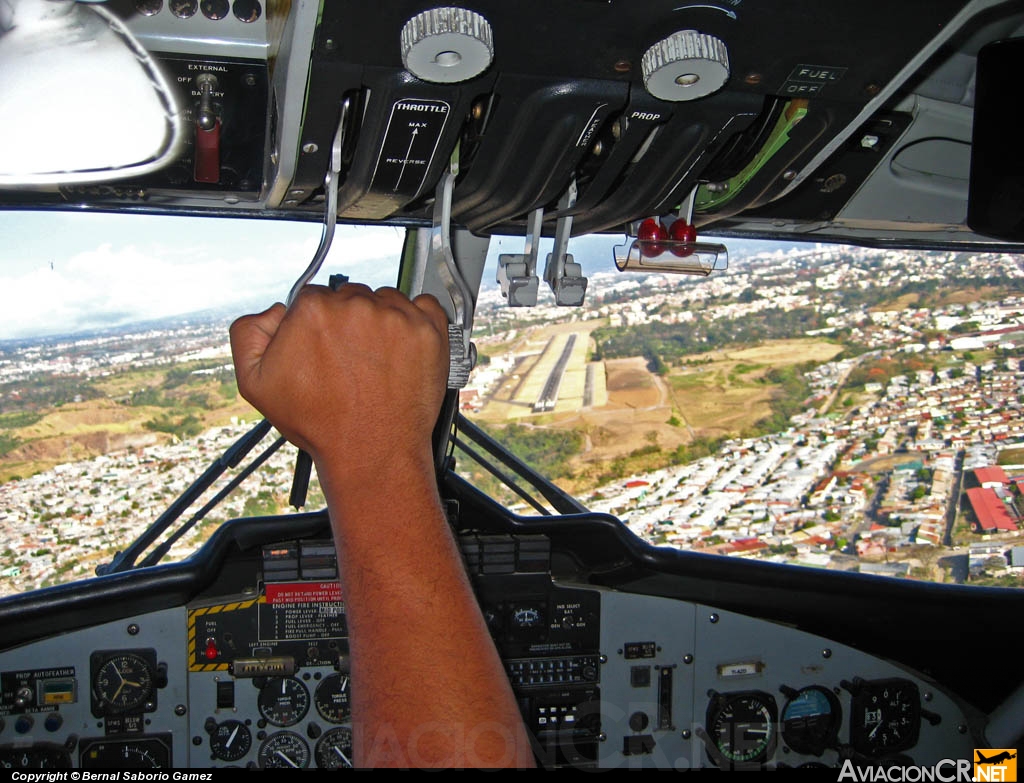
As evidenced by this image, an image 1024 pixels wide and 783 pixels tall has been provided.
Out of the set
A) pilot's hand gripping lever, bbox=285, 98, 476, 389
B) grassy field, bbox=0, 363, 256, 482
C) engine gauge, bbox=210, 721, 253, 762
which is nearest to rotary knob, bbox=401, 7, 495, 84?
pilot's hand gripping lever, bbox=285, 98, 476, 389

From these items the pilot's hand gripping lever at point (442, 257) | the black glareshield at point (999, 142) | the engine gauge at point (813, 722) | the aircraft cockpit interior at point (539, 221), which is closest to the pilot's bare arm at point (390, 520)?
the aircraft cockpit interior at point (539, 221)

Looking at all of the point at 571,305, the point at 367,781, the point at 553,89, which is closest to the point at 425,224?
the point at 571,305

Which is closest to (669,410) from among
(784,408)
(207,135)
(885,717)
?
(784,408)

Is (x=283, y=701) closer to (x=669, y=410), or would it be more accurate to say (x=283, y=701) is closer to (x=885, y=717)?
(x=669, y=410)

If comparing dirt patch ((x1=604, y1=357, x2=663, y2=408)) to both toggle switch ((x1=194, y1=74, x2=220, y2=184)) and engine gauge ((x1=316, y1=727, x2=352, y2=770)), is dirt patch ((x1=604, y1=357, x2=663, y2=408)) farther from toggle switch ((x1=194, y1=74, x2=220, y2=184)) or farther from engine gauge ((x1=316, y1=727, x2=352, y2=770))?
toggle switch ((x1=194, y1=74, x2=220, y2=184))

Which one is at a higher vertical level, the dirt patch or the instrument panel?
the dirt patch

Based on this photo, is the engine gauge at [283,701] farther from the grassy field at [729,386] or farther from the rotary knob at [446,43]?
the rotary knob at [446,43]
